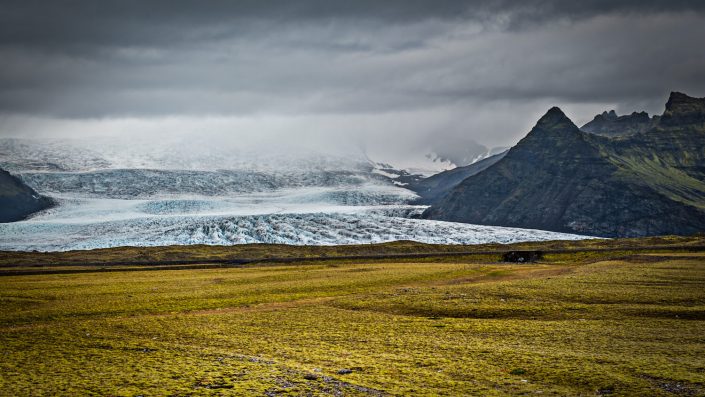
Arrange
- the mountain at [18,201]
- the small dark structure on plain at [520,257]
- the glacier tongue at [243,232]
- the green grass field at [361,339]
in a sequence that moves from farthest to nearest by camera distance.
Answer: the mountain at [18,201] → the glacier tongue at [243,232] → the small dark structure on plain at [520,257] → the green grass field at [361,339]

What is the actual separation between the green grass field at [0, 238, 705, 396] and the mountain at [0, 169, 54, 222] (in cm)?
14177

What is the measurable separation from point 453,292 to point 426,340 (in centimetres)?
1962

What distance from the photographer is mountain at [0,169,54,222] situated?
177 meters

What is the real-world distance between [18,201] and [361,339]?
19242 cm

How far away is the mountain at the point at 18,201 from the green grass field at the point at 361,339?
465 ft

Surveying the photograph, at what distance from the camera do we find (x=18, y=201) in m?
183

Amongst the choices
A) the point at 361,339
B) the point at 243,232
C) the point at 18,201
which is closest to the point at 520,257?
the point at 361,339

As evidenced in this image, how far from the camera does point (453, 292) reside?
44312mm

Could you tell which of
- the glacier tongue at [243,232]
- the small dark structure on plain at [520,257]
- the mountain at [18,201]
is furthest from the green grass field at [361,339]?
the mountain at [18,201]

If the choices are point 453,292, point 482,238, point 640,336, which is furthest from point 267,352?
point 482,238

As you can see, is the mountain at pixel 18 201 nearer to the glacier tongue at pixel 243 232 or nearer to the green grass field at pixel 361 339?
the glacier tongue at pixel 243 232

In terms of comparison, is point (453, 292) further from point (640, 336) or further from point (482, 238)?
point (482, 238)

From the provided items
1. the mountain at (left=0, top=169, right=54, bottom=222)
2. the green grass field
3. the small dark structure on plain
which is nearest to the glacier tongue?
the mountain at (left=0, top=169, right=54, bottom=222)

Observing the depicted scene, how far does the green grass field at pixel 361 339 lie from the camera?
1744 centimetres
